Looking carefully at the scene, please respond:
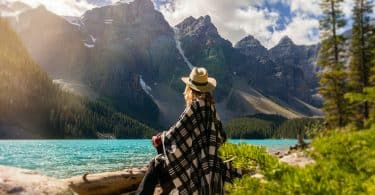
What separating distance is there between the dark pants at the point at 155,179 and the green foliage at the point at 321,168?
15.2 feet

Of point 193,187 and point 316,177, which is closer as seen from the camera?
point 316,177

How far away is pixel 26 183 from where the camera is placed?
24.9ft

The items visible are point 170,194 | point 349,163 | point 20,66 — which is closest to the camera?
point 349,163

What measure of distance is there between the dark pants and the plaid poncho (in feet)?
0.92

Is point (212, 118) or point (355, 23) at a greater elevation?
point (355, 23)

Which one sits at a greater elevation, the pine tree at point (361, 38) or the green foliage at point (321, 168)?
the pine tree at point (361, 38)

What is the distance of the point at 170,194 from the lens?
7039 mm

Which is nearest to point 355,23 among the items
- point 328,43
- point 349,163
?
point 328,43

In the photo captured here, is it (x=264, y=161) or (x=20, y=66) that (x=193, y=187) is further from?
(x=20, y=66)

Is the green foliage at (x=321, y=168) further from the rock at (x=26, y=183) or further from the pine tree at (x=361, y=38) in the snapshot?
the pine tree at (x=361, y=38)

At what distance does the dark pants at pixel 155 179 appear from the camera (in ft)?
22.7

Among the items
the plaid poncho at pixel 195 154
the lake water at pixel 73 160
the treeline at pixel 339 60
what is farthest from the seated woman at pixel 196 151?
the treeline at pixel 339 60

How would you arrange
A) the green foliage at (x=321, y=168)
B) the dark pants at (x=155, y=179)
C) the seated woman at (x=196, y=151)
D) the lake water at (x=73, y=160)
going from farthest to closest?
1. the lake water at (x=73, y=160)
2. the dark pants at (x=155, y=179)
3. the seated woman at (x=196, y=151)
4. the green foliage at (x=321, y=168)

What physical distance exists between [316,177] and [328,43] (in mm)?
40561
